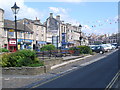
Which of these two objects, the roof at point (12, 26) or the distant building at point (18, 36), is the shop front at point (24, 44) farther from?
the roof at point (12, 26)

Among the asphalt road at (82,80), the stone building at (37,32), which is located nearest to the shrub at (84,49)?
the asphalt road at (82,80)

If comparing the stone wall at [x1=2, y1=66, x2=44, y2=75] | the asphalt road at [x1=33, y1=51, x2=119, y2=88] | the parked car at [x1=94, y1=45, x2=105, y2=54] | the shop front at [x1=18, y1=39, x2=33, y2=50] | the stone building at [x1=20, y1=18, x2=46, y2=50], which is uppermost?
the stone building at [x1=20, y1=18, x2=46, y2=50]

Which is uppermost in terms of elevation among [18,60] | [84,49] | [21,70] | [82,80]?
[84,49]

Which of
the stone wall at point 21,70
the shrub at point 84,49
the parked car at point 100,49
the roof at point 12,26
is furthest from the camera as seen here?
the roof at point 12,26

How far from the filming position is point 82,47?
39.3 m

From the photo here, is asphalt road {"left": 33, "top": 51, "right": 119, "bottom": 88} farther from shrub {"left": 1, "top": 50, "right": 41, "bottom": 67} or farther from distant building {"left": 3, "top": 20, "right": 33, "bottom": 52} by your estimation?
distant building {"left": 3, "top": 20, "right": 33, "bottom": 52}

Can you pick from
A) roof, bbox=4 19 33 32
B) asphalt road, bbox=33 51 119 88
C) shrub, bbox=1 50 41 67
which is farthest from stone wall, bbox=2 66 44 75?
roof, bbox=4 19 33 32

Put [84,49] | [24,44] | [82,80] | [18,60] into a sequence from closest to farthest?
1. [82,80]
2. [18,60]
3. [84,49]
4. [24,44]

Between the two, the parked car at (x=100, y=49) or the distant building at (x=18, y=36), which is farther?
the distant building at (x=18, y=36)

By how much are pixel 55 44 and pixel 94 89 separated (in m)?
28.9

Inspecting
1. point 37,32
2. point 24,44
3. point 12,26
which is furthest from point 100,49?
Answer: point 37,32

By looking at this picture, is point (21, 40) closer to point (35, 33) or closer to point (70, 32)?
point (35, 33)

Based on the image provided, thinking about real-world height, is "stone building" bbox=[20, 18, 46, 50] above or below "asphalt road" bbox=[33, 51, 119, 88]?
above

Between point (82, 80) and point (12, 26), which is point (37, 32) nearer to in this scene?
point (12, 26)
